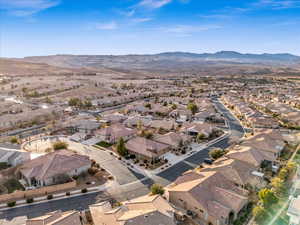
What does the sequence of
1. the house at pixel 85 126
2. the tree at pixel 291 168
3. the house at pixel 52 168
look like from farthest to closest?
the house at pixel 85 126 < the tree at pixel 291 168 < the house at pixel 52 168

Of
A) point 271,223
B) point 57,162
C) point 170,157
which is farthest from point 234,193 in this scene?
point 57,162

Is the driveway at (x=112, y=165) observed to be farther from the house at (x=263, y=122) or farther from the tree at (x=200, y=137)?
the house at (x=263, y=122)

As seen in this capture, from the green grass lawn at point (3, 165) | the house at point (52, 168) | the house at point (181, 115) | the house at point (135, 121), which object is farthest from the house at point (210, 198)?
the house at point (181, 115)

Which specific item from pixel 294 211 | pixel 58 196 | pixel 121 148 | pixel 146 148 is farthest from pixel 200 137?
pixel 58 196

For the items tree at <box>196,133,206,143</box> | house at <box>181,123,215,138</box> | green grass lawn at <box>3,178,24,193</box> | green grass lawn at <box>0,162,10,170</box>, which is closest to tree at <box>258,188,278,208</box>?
tree at <box>196,133,206,143</box>

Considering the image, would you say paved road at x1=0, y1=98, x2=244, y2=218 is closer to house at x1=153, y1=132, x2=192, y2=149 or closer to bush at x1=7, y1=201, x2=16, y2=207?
bush at x1=7, y1=201, x2=16, y2=207

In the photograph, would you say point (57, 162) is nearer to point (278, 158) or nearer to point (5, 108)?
point (278, 158)

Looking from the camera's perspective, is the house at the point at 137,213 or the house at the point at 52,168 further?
the house at the point at 52,168
